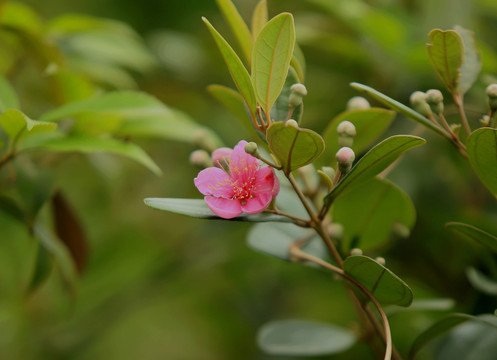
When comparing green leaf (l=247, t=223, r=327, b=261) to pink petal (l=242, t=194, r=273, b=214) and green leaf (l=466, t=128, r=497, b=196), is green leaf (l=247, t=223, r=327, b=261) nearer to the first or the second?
pink petal (l=242, t=194, r=273, b=214)

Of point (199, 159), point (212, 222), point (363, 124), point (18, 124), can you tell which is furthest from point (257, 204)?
point (212, 222)

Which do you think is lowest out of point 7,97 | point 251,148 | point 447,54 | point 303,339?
point 303,339

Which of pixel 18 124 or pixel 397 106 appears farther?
pixel 18 124

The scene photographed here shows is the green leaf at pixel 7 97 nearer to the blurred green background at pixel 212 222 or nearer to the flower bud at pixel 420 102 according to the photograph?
the blurred green background at pixel 212 222

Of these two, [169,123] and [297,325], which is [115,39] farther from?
[297,325]

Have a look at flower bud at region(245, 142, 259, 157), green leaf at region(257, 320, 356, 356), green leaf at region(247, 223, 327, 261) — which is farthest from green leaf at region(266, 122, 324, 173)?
green leaf at region(257, 320, 356, 356)

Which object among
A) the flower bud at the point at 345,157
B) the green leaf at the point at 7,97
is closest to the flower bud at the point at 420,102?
the flower bud at the point at 345,157

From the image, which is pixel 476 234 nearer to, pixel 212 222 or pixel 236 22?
pixel 236 22
